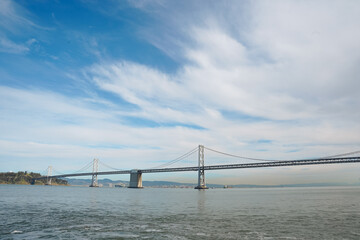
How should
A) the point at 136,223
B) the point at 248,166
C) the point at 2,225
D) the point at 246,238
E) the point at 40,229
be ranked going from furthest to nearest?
the point at 248,166 → the point at 136,223 → the point at 2,225 → the point at 40,229 → the point at 246,238

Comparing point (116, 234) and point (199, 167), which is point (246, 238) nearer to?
point (116, 234)

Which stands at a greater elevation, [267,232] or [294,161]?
[294,161]

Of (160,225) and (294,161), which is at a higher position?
(294,161)

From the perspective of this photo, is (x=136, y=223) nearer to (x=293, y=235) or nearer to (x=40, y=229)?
(x=40, y=229)

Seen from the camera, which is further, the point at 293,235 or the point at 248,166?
the point at 248,166

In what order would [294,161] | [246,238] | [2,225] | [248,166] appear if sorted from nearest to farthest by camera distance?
[246,238] → [2,225] → [294,161] → [248,166]

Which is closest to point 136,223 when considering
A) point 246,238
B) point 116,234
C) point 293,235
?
point 116,234

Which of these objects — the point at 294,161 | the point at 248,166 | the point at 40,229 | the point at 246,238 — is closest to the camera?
the point at 246,238

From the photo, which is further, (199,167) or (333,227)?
(199,167)

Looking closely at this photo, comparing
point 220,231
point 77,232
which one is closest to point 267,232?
point 220,231
